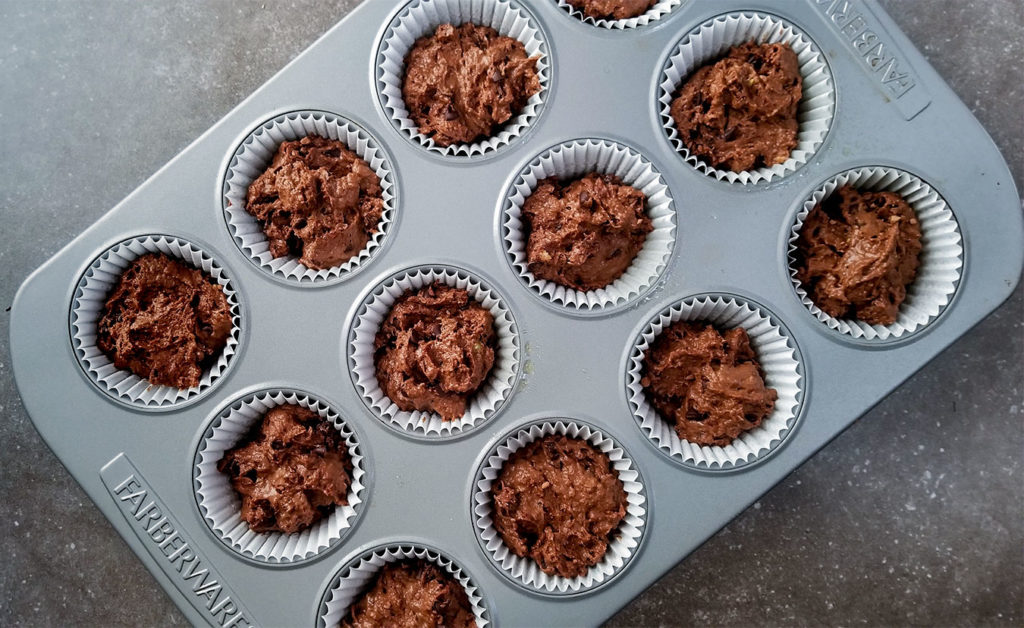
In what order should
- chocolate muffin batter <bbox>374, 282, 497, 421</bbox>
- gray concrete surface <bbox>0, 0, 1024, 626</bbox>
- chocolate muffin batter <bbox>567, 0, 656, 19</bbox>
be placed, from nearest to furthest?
chocolate muffin batter <bbox>374, 282, 497, 421</bbox>
chocolate muffin batter <bbox>567, 0, 656, 19</bbox>
gray concrete surface <bbox>0, 0, 1024, 626</bbox>

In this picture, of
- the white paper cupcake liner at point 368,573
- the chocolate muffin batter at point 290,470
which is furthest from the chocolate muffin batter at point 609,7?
the white paper cupcake liner at point 368,573

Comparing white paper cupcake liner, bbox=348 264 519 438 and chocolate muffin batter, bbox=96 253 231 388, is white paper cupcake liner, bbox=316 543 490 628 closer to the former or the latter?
white paper cupcake liner, bbox=348 264 519 438

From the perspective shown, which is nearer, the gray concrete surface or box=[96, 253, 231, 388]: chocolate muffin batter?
→ box=[96, 253, 231, 388]: chocolate muffin batter

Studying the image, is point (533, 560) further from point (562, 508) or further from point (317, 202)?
point (317, 202)

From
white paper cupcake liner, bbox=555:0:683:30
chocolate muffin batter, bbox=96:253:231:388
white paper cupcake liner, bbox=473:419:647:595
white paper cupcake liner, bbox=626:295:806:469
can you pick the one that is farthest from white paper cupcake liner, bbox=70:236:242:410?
white paper cupcake liner, bbox=555:0:683:30

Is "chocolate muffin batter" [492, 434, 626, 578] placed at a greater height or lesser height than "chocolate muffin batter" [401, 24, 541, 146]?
lesser

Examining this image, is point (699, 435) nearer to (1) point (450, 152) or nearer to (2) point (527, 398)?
(2) point (527, 398)
